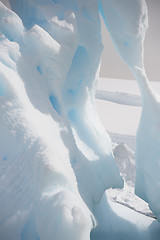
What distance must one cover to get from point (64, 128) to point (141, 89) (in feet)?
1.84

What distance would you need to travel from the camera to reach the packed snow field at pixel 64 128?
Result: 31.4 inches

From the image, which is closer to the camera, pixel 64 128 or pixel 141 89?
pixel 64 128

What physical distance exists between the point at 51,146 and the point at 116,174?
617mm

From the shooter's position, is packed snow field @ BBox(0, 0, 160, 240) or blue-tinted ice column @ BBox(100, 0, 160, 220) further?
blue-tinted ice column @ BBox(100, 0, 160, 220)

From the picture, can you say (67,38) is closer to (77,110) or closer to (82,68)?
(82,68)

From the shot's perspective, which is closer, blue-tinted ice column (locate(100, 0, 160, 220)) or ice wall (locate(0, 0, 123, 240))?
ice wall (locate(0, 0, 123, 240))

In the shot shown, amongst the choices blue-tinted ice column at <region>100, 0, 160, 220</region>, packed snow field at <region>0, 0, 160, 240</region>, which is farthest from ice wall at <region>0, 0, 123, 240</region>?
blue-tinted ice column at <region>100, 0, 160, 220</region>

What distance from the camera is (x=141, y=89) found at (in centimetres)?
150

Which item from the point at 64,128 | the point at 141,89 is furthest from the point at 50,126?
the point at 141,89

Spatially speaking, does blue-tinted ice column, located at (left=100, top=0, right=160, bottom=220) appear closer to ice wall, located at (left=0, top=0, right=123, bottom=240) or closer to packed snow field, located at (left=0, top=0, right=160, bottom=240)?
packed snow field, located at (left=0, top=0, right=160, bottom=240)

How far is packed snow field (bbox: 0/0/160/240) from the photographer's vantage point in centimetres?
80

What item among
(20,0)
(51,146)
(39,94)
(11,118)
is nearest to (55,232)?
(51,146)

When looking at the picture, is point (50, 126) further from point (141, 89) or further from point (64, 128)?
point (141, 89)

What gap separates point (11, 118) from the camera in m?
0.96
